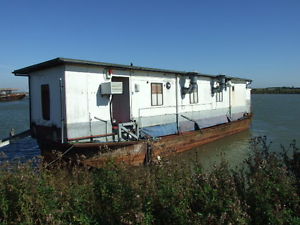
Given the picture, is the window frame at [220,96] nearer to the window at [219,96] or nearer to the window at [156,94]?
the window at [219,96]

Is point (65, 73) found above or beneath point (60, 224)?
above

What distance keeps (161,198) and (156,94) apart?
9.53 metres

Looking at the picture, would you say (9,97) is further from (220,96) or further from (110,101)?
(110,101)

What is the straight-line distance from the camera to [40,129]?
34.9 ft

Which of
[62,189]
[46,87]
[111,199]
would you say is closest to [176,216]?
[111,199]

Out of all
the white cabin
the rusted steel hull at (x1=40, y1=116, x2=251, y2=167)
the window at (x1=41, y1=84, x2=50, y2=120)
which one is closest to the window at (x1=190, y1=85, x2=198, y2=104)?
the white cabin

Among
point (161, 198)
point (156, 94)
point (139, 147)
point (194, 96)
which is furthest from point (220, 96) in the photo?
point (161, 198)

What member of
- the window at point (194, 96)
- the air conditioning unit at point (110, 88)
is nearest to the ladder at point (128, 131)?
the air conditioning unit at point (110, 88)

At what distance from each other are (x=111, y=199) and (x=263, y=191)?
2079 mm

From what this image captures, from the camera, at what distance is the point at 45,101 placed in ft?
34.0

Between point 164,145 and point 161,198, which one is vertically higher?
point 164,145

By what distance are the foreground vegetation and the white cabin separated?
537cm

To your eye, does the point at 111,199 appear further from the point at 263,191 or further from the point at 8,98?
the point at 8,98

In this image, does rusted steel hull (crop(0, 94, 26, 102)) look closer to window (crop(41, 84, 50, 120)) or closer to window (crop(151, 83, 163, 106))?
window (crop(41, 84, 50, 120))
